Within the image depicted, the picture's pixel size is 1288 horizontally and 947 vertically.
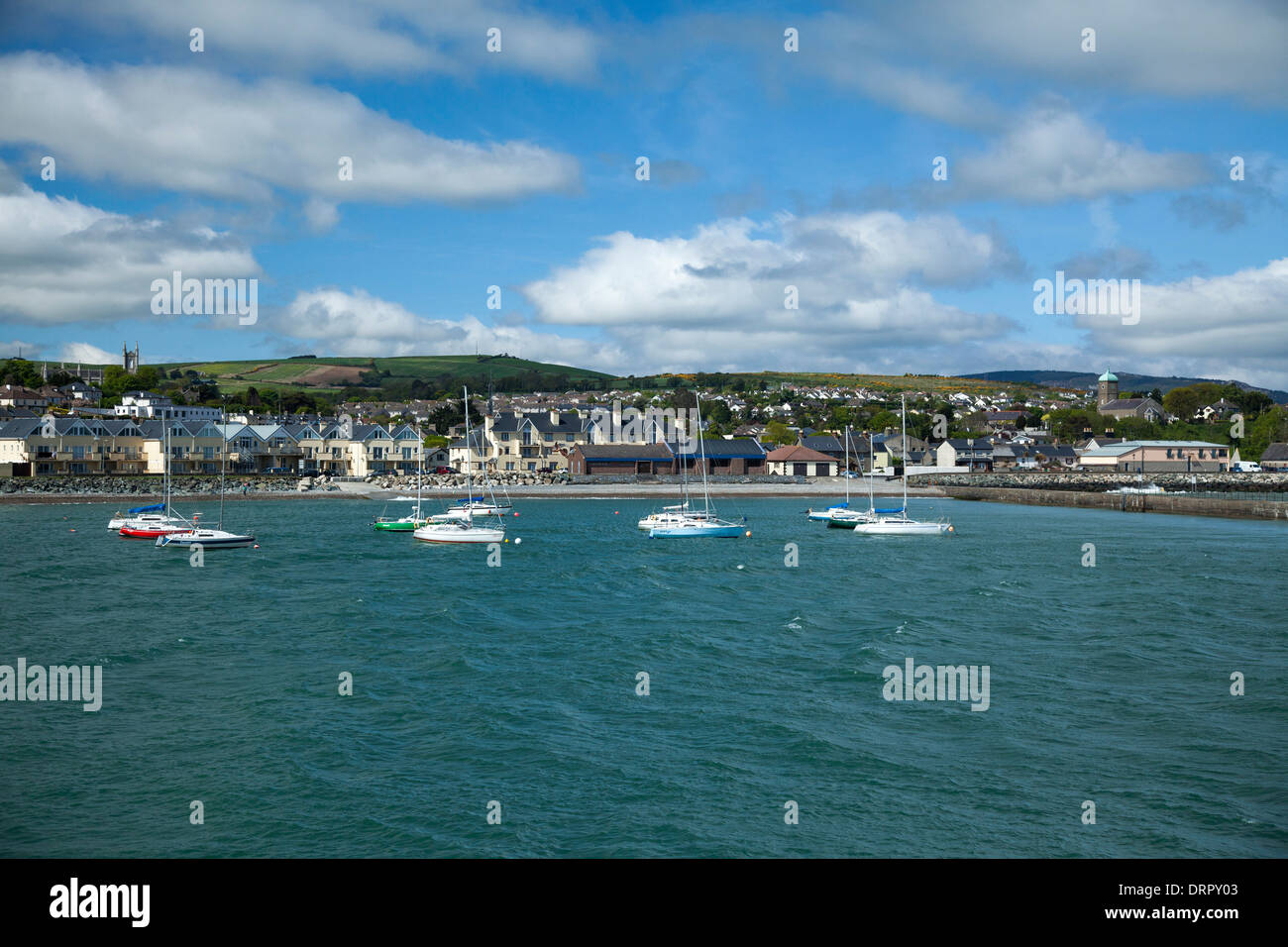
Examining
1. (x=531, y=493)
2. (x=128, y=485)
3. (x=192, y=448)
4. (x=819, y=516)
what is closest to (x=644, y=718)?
(x=819, y=516)

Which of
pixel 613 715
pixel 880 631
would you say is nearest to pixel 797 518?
pixel 880 631

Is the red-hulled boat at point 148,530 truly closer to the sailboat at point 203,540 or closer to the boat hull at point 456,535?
the sailboat at point 203,540

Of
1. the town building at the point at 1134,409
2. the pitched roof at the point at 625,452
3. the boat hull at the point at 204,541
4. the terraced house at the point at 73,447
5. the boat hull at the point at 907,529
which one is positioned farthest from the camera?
the town building at the point at 1134,409

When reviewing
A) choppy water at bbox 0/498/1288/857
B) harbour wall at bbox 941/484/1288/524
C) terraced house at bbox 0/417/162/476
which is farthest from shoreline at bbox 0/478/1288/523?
choppy water at bbox 0/498/1288/857

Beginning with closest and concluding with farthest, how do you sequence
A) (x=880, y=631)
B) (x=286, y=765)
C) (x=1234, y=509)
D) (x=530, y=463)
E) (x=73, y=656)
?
(x=286, y=765)
(x=73, y=656)
(x=880, y=631)
(x=1234, y=509)
(x=530, y=463)

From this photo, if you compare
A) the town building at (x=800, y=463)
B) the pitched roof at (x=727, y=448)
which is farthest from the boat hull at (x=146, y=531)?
the town building at (x=800, y=463)
